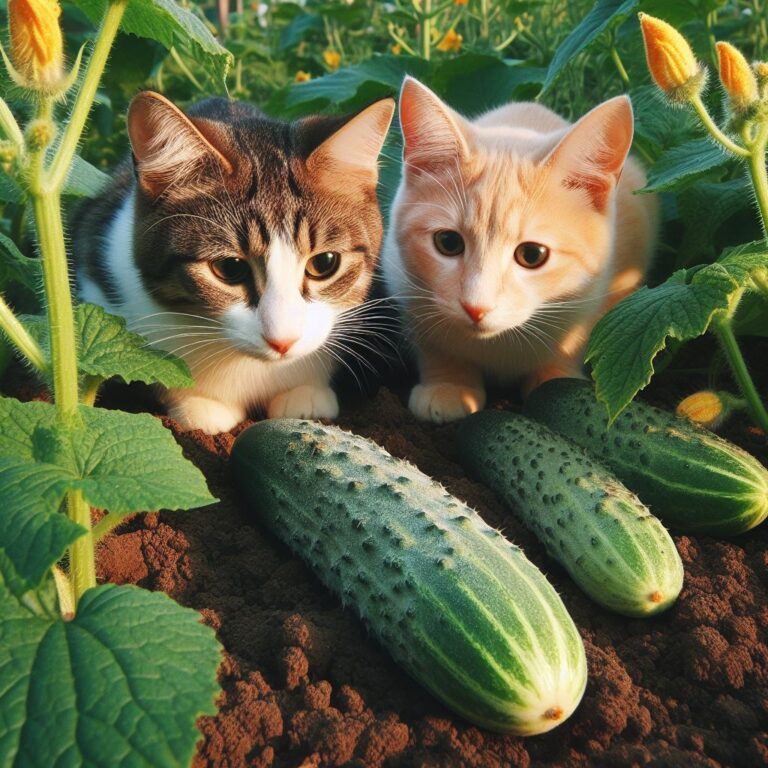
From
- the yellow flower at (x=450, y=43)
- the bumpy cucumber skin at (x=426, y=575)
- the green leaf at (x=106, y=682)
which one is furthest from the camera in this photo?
the yellow flower at (x=450, y=43)

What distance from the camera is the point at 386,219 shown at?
318 cm

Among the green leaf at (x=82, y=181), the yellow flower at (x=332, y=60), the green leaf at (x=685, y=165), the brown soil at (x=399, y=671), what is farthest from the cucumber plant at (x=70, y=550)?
the yellow flower at (x=332, y=60)

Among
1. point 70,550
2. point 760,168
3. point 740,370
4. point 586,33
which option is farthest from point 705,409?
point 70,550

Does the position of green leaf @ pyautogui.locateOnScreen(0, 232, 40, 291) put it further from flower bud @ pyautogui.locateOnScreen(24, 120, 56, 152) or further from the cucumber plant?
flower bud @ pyautogui.locateOnScreen(24, 120, 56, 152)

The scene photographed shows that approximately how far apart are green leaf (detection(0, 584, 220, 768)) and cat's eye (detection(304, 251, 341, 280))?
1096 mm

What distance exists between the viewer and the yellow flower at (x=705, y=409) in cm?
214

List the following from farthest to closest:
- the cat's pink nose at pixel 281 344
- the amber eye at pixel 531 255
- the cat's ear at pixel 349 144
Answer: the amber eye at pixel 531 255 → the cat's ear at pixel 349 144 → the cat's pink nose at pixel 281 344

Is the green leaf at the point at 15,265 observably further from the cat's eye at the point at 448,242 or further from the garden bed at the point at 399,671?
the cat's eye at the point at 448,242

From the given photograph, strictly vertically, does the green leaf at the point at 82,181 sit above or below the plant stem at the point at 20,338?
above

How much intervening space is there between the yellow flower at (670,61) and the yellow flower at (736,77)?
0.07 meters

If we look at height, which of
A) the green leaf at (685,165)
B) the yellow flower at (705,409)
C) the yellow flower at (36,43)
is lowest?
the yellow flower at (705,409)

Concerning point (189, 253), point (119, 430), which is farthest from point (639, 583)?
point (189, 253)

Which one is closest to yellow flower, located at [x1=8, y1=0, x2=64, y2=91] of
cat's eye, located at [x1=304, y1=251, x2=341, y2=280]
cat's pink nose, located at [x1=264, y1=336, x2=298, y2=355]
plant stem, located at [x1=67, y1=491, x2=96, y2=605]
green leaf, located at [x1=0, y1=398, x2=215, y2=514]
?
green leaf, located at [x1=0, y1=398, x2=215, y2=514]

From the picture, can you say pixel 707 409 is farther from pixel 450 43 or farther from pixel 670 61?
pixel 450 43
